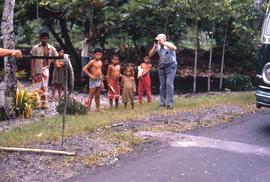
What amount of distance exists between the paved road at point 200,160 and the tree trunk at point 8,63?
13.4ft

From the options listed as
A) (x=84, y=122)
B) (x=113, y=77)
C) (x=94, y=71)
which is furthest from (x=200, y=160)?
(x=113, y=77)

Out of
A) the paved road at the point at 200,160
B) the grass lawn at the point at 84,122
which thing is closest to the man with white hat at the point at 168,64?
the grass lawn at the point at 84,122

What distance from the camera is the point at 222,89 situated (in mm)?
16266

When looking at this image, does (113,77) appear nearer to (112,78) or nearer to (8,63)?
(112,78)

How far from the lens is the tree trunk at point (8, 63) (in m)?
10.2

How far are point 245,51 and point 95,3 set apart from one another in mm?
5920

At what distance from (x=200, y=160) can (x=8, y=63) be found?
5536mm

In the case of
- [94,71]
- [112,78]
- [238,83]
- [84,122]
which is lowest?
[84,122]

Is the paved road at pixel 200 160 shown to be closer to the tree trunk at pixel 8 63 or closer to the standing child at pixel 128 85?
the standing child at pixel 128 85

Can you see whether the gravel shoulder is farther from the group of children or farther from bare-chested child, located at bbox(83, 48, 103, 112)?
bare-chested child, located at bbox(83, 48, 103, 112)

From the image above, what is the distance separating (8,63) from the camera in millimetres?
→ 10477

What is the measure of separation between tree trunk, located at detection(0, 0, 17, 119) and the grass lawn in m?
0.89

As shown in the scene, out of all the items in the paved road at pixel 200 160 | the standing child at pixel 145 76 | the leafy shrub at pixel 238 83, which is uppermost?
the standing child at pixel 145 76

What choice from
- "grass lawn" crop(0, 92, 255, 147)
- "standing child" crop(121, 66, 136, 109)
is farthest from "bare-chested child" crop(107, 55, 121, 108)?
"grass lawn" crop(0, 92, 255, 147)
